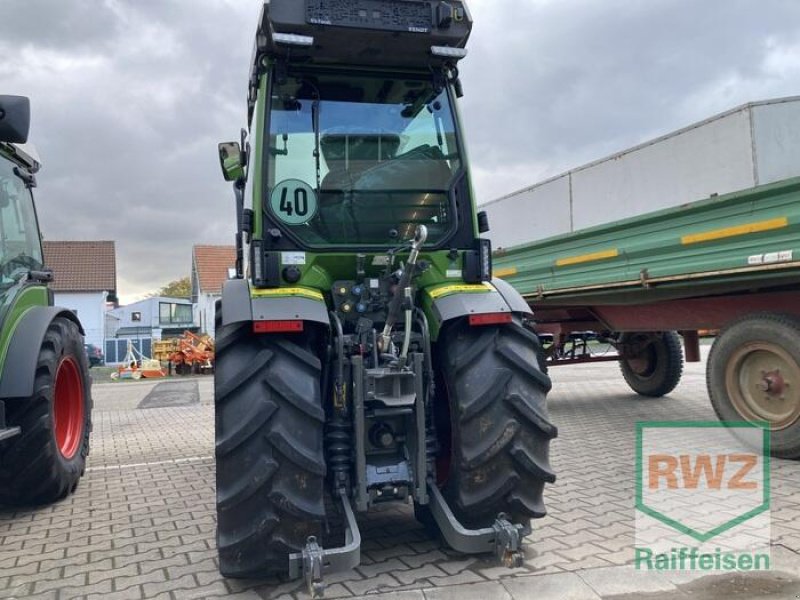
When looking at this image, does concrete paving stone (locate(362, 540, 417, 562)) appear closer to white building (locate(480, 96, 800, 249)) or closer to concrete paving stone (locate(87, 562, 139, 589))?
concrete paving stone (locate(87, 562, 139, 589))

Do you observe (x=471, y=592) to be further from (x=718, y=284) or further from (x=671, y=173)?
(x=671, y=173)

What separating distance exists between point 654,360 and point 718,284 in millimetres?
3738

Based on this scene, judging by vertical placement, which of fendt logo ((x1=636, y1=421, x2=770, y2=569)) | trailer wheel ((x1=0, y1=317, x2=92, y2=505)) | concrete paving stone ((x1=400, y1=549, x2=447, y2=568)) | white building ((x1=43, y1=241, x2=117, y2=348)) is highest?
white building ((x1=43, y1=241, x2=117, y2=348))

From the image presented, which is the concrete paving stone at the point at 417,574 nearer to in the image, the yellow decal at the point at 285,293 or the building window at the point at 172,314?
the yellow decal at the point at 285,293

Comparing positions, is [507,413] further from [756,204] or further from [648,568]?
[756,204]

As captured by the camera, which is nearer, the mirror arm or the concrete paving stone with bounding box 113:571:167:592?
the concrete paving stone with bounding box 113:571:167:592

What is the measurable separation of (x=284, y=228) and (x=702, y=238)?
3.86 meters

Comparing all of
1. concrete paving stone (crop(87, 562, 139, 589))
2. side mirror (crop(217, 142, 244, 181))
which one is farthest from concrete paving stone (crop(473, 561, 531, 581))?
side mirror (crop(217, 142, 244, 181))

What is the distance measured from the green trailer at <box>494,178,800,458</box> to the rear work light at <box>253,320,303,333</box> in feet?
12.5

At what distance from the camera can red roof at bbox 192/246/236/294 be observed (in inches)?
1432

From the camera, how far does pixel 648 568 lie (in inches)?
124

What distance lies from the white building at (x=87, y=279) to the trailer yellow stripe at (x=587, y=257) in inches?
1089

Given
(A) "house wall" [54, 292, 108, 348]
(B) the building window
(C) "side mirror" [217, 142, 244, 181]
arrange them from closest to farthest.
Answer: (C) "side mirror" [217, 142, 244, 181], (A) "house wall" [54, 292, 108, 348], (B) the building window

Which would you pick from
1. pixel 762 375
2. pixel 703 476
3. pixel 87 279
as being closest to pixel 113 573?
pixel 703 476
